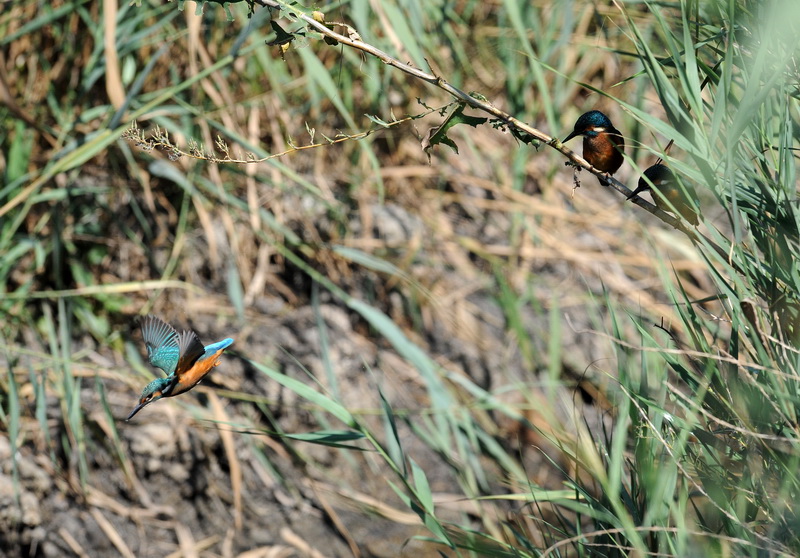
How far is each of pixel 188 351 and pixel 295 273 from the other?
1.57m

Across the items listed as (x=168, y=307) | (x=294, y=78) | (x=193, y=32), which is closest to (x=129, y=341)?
(x=168, y=307)

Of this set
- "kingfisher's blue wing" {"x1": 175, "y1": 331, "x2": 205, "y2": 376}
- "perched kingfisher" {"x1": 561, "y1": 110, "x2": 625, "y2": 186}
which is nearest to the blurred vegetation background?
"perched kingfisher" {"x1": 561, "y1": 110, "x2": 625, "y2": 186}

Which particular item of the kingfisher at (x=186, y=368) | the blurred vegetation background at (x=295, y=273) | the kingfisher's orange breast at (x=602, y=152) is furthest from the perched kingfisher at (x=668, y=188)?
the kingfisher at (x=186, y=368)

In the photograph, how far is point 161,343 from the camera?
0.74m

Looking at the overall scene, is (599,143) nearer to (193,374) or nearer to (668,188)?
(668,188)

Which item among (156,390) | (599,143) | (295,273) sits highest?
(599,143)

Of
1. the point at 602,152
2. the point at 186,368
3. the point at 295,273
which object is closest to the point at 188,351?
the point at 186,368

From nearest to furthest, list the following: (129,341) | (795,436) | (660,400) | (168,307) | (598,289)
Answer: (795,436) → (660,400) → (129,341) → (168,307) → (598,289)

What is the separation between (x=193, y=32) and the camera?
1.72m

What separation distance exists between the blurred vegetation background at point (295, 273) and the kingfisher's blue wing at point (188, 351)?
1.05 feet

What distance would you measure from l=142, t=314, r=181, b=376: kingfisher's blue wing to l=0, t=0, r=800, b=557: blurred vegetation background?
24 cm

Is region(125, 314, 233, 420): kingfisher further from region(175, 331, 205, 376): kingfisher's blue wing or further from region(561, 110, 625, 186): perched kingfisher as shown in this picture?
region(561, 110, 625, 186): perched kingfisher

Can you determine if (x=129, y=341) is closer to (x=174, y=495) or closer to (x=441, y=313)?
(x=174, y=495)

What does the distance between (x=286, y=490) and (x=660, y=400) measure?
4.05 ft
